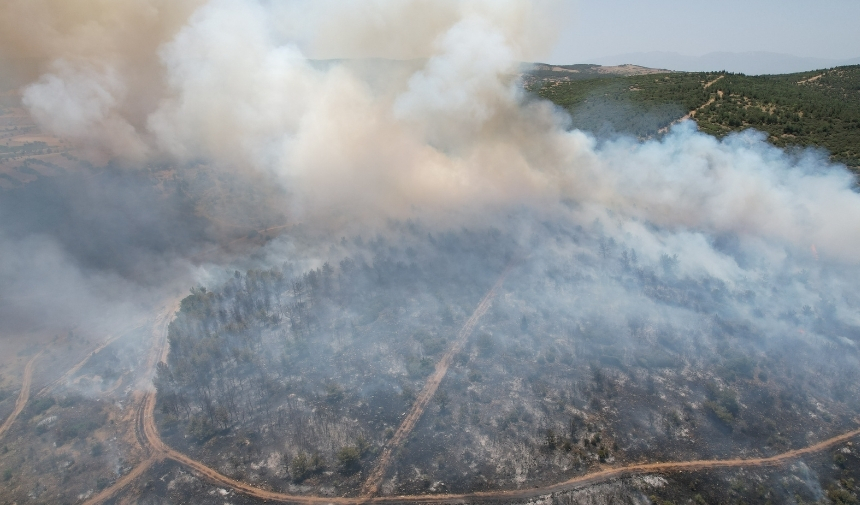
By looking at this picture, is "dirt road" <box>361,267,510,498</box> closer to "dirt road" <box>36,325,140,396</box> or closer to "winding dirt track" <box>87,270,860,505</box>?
"winding dirt track" <box>87,270,860,505</box>

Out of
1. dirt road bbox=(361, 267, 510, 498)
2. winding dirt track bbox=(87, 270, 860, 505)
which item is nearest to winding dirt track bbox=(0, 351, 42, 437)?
winding dirt track bbox=(87, 270, 860, 505)

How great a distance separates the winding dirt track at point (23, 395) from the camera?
2282 centimetres

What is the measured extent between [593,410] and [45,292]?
37321 mm

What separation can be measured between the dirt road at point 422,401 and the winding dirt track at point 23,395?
18.4 m

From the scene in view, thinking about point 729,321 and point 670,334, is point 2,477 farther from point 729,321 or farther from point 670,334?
point 729,321

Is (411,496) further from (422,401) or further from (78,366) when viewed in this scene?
(78,366)

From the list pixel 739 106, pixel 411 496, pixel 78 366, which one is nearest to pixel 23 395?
Result: pixel 78 366

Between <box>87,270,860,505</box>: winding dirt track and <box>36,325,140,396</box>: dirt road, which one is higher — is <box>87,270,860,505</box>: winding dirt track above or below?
below

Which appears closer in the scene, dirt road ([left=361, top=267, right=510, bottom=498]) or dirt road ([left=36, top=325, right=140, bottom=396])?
dirt road ([left=361, top=267, right=510, bottom=498])

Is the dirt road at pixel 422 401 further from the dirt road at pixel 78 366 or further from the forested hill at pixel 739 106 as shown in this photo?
the forested hill at pixel 739 106

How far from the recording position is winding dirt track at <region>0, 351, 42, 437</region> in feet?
74.9

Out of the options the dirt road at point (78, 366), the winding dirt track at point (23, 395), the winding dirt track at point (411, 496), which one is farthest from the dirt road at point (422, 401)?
the dirt road at point (78, 366)

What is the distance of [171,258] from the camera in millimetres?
38469

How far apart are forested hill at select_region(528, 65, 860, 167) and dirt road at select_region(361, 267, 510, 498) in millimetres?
25100
